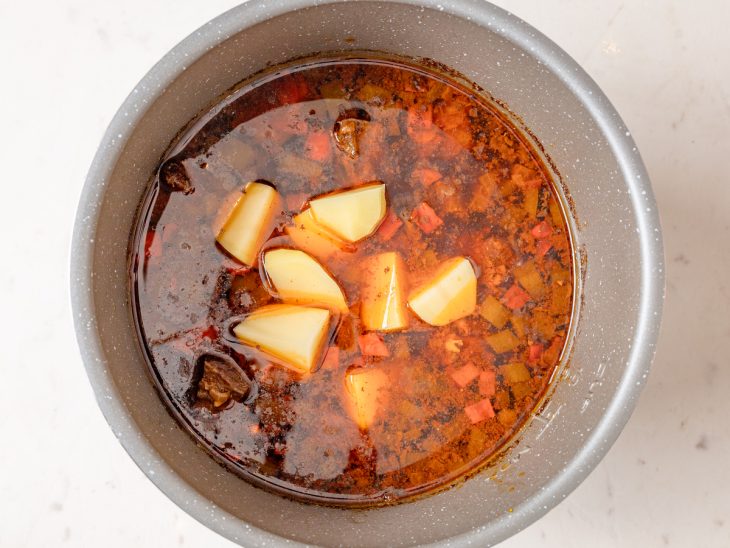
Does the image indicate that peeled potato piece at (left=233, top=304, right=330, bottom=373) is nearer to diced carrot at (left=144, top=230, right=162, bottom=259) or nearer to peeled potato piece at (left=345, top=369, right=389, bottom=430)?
peeled potato piece at (left=345, top=369, right=389, bottom=430)

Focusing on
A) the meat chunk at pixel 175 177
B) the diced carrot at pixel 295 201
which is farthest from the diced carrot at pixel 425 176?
the meat chunk at pixel 175 177

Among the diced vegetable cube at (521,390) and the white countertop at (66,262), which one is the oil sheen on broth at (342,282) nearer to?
the diced vegetable cube at (521,390)

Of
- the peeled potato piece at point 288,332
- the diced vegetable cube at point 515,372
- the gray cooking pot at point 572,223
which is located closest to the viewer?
the gray cooking pot at point 572,223

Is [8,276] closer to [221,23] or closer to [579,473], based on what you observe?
[221,23]

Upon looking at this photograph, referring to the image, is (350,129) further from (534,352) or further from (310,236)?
(534,352)

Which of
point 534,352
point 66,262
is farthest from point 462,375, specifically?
point 66,262

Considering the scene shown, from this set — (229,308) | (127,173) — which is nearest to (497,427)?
(229,308)

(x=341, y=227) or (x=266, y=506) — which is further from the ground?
(x=341, y=227)

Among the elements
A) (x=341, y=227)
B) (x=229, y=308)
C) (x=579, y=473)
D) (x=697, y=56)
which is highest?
(x=697, y=56)
